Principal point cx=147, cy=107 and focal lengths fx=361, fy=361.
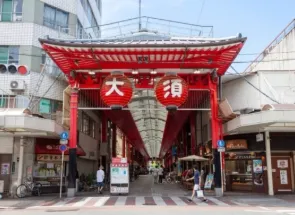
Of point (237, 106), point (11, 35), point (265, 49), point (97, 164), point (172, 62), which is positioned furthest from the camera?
point (97, 164)

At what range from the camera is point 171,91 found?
18.5 meters

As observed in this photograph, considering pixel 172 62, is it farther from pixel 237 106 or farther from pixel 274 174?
pixel 274 174

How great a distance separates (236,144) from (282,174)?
328 cm

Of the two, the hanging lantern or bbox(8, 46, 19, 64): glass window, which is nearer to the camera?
the hanging lantern

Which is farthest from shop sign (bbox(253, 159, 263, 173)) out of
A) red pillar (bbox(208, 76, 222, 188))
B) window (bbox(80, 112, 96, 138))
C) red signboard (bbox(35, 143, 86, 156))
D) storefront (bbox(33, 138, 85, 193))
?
window (bbox(80, 112, 96, 138))

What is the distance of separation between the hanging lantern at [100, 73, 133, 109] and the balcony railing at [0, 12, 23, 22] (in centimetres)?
912

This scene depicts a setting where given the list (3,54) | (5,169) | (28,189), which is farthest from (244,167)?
(3,54)

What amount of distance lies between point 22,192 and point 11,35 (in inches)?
391

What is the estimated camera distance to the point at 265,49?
28203 millimetres

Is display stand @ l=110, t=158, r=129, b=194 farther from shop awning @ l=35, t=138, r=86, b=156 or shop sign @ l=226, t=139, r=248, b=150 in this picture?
shop sign @ l=226, t=139, r=248, b=150

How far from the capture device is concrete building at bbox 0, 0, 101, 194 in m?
21.6

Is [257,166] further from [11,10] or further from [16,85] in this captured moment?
[11,10]

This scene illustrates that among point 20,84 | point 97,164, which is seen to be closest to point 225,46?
point 20,84

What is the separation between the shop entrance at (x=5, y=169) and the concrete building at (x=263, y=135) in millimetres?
13448
